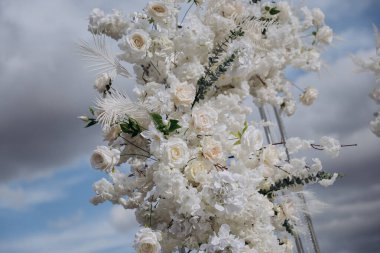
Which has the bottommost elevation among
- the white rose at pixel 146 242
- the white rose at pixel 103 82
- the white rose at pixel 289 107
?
the white rose at pixel 146 242

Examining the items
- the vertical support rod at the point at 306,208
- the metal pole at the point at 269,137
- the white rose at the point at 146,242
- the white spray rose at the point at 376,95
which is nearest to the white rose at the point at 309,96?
the vertical support rod at the point at 306,208

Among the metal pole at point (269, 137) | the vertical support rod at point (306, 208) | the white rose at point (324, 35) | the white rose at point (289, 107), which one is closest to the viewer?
the vertical support rod at point (306, 208)

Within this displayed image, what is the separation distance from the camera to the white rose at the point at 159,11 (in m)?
2.41

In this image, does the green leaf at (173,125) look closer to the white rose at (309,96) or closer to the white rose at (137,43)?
the white rose at (137,43)

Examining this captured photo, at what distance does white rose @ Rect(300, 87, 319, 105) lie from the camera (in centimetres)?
365

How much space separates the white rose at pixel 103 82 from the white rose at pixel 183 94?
1.27ft

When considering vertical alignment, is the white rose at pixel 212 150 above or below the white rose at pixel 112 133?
below

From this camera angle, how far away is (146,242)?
2.05 meters

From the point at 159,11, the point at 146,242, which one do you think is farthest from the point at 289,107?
the point at 146,242

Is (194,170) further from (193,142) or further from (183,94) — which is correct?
(183,94)

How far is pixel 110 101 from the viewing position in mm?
2262

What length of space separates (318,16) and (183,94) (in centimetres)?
179

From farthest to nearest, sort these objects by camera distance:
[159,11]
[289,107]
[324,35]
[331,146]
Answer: [324,35]
[289,107]
[331,146]
[159,11]

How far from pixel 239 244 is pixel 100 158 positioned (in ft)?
2.13
